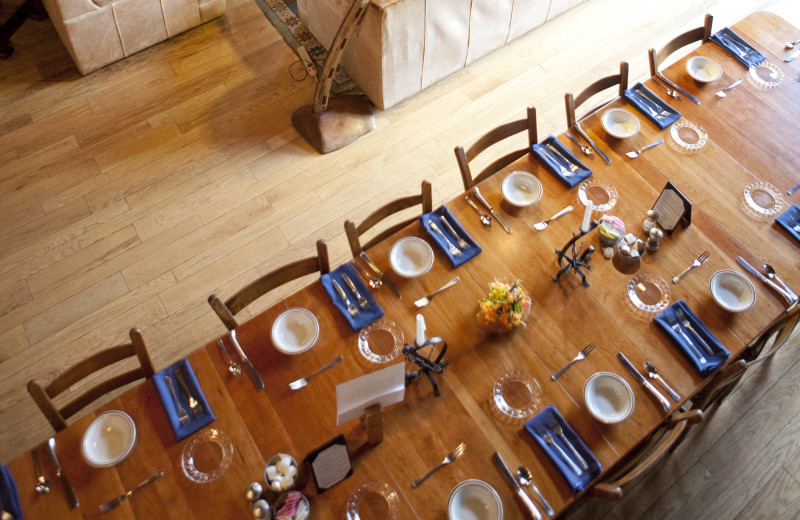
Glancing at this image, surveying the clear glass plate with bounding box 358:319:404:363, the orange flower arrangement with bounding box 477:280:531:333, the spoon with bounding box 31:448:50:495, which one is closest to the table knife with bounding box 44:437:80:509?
the spoon with bounding box 31:448:50:495

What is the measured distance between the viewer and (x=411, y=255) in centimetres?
248

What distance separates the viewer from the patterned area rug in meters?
4.18

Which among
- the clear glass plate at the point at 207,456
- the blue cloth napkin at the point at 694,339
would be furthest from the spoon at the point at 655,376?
the clear glass plate at the point at 207,456

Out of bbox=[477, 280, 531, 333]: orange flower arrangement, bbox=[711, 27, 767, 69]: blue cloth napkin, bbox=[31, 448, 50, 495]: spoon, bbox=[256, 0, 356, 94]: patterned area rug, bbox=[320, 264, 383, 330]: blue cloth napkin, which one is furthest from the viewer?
bbox=[256, 0, 356, 94]: patterned area rug

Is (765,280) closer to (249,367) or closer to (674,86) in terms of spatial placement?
(674,86)

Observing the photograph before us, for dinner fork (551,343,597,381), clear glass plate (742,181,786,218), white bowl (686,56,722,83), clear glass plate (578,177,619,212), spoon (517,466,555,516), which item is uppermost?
white bowl (686,56,722,83)

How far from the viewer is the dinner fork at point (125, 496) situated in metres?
1.92

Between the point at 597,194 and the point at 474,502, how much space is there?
137 centimetres

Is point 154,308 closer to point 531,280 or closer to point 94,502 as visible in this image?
point 94,502

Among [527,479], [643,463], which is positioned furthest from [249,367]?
[643,463]

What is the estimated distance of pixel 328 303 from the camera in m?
2.34

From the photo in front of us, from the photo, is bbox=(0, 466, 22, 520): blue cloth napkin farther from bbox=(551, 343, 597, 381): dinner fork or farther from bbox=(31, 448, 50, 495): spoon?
bbox=(551, 343, 597, 381): dinner fork

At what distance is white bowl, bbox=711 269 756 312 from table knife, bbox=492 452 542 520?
1.05 metres

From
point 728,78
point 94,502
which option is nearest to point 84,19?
point 94,502
